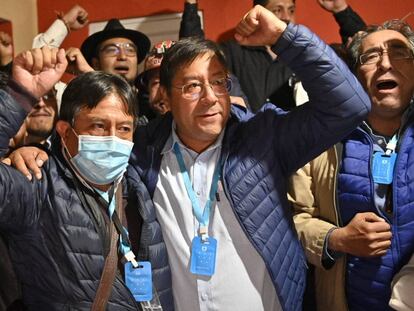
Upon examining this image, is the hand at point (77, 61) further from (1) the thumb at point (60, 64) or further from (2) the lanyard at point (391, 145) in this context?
(2) the lanyard at point (391, 145)

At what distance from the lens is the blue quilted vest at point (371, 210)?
1.80m

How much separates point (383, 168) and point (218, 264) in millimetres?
722

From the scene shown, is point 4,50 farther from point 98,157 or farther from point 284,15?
point 98,157

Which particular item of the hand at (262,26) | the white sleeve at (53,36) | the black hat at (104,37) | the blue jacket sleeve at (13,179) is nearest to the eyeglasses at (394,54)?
the hand at (262,26)

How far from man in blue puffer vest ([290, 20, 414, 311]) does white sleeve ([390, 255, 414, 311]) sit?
0.11m

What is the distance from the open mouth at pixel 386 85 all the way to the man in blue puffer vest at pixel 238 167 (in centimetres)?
39

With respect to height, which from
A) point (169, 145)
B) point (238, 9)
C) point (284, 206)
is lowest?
point (284, 206)

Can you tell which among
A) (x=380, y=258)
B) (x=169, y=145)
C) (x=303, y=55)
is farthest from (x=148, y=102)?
(x=380, y=258)

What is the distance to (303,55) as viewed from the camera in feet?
5.22

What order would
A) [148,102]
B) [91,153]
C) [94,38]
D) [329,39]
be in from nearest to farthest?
[91,153], [148,102], [94,38], [329,39]

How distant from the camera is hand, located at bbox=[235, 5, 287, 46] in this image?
159 centimetres

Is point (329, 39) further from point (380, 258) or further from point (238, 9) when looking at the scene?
point (380, 258)

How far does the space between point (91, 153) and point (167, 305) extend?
0.58m

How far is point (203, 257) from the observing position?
166cm
